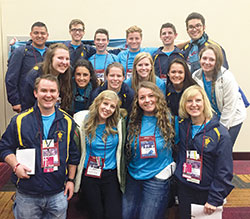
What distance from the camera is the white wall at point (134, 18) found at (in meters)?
3.99

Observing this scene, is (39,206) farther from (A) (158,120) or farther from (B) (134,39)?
(B) (134,39)

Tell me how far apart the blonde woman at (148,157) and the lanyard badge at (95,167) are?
0.27 metres

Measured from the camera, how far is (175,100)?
2.44 metres

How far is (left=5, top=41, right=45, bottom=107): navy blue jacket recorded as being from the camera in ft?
9.89

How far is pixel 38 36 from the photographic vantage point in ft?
9.91

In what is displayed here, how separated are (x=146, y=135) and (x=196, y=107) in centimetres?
50

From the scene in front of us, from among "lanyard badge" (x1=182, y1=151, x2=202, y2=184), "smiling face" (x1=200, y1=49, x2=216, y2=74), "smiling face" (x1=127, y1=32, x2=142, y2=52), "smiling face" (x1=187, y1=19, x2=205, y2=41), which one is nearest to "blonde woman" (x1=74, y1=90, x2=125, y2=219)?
"lanyard badge" (x1=182, y1=151, x2=202, y2=184)

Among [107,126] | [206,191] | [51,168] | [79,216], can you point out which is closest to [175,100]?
[107,126]

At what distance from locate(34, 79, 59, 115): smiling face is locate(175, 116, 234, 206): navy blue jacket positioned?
1128 mm

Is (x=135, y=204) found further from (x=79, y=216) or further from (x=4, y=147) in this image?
(x=4, y=147)

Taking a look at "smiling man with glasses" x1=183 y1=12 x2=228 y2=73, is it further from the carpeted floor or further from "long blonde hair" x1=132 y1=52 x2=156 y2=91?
the carpeted floor

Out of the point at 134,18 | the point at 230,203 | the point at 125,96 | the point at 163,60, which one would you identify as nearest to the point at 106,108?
the point at 125,96

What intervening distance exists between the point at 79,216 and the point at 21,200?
2.88 ft

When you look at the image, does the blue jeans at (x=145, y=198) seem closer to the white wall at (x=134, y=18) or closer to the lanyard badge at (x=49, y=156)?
the lanyard badge at (x=49, y=156)
